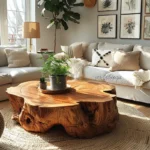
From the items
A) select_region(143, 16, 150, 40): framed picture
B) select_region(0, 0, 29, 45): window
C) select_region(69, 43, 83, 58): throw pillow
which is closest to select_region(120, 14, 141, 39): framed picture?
select_region(143, 16, 150, 40): framed picture

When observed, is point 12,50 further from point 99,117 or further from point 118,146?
point 118,146

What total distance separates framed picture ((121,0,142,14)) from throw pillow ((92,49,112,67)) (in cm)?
102

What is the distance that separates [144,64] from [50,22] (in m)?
2.42

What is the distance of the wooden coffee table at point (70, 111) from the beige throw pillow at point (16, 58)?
167 cm

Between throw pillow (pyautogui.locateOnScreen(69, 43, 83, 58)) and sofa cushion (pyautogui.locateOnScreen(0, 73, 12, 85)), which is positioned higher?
throw pillow (pyautogui.locateOnScreen(69, 43, 83, 58))

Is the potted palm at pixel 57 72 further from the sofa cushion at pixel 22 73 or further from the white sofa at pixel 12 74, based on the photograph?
the sofa cushion at pixel 22 73

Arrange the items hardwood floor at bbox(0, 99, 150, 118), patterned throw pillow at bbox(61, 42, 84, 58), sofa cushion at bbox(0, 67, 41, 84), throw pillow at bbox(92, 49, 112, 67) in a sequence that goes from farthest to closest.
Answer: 1. patterned throw pillow at bbox(61, 42, 84, 58)
2. throw pillow at bbox(92, 49, 112, 67)
3. sofa cushion at bbox(0, 67, 41, 84)
4. hardwood floor at bbox(0, 99, 150, 118)

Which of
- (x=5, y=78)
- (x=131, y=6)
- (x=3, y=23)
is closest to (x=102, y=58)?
(x=131, y=6)

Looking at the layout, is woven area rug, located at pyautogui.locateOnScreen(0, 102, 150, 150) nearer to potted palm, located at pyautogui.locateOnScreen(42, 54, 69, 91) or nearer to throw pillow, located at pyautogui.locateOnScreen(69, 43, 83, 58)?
potted palm, located at pyautogui.locateOnScreen(42, 54, 69, 91)

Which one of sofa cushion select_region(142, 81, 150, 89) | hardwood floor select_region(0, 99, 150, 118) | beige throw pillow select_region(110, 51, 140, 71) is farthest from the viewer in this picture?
beige throw pillow select_region(110, 51, 140, 71)

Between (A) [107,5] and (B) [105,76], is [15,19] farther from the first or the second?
(B) [105,76]

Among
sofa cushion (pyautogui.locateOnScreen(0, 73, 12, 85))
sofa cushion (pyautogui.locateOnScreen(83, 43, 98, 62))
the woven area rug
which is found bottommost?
the woven area rug

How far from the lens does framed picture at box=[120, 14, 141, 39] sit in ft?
15.3

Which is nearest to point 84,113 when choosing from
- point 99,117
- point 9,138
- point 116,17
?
point 99,117
